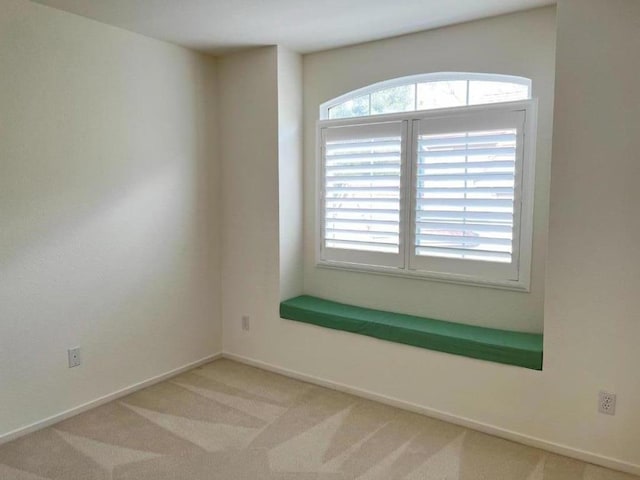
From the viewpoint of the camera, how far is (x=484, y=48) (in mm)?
2906

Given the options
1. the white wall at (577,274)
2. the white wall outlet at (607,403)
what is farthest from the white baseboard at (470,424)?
the white wall outlet at (607,403)

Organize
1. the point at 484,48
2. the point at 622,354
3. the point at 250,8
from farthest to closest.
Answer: the point at 484,48 < the point at 250,8 < the point at 622,354

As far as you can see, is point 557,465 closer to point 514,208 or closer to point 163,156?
point 514,208

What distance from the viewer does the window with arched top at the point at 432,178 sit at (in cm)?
285

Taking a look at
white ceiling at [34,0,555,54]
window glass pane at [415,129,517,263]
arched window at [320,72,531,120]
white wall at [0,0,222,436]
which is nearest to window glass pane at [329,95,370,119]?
arched window at [320,72,531,120]

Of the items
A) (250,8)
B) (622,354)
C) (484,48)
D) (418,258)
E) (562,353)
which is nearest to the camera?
(622,354)

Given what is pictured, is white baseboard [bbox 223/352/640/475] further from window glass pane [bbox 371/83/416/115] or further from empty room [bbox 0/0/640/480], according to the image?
window glass pane [bbox 371/83/416/115]

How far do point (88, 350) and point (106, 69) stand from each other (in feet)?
5.79

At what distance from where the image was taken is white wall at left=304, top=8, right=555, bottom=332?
2.76 meters

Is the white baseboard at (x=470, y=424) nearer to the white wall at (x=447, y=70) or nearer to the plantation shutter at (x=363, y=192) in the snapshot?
the white wall at (x=447, y=70)

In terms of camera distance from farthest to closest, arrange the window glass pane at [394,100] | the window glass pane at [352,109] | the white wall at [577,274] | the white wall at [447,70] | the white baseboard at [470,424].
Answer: the window glass pane at [352,109]
the window glass pane at [394,100]
the white wall at [447,70]
the white baseboard at [470,424]
the white wall at [577,274]

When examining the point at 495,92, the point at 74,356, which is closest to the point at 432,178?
the point at 495,92

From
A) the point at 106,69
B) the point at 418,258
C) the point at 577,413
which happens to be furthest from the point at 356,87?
the point at 577,413

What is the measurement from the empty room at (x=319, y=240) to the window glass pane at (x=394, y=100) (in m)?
0.02
